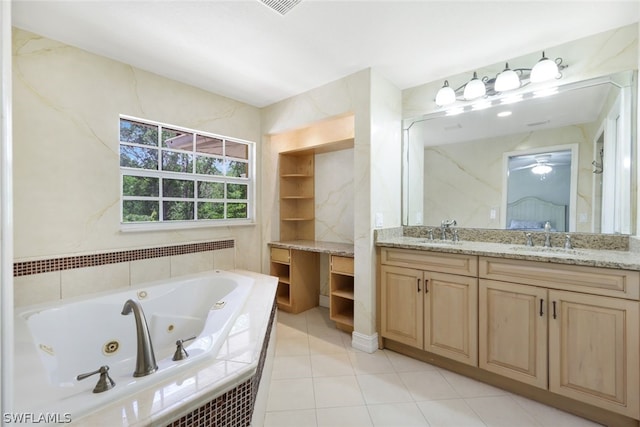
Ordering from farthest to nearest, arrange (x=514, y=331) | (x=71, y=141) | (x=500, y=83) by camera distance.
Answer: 1. (x=500, y=83)
2. (x=71, y=141)
3. (x=514, y=331)

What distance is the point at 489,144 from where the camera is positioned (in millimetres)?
2365

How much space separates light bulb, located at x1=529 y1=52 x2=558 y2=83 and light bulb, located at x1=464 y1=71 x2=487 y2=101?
0.33 meters

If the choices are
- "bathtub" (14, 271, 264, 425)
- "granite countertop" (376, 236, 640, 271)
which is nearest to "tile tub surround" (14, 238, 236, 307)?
"bathtub" (14, 271, 264, 425)

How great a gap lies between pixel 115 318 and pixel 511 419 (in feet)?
8.49

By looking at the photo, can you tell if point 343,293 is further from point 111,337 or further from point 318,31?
point 318,31

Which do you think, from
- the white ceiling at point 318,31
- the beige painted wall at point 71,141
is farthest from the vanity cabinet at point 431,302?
the beige painted wall at point 71,141

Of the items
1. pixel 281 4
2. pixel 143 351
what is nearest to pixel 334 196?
pixel 281 4

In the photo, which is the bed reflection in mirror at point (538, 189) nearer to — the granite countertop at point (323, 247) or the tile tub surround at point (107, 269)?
the granite countertop at point (323, 247)

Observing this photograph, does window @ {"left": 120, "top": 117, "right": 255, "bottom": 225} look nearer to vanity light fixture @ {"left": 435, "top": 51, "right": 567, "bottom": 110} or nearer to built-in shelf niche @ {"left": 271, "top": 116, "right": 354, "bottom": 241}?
built-in shelf niche @ {"left": 271, "top": 116, "right": 354, "bottom": 241}

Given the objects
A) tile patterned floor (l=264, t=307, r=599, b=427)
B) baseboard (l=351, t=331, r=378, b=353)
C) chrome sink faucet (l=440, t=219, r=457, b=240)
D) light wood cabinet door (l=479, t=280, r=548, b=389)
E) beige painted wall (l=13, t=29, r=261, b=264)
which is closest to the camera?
tile patterned floor (l=264, t=307, r=599, b=427)

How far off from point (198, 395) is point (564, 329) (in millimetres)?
1937

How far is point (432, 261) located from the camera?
213 centimetres

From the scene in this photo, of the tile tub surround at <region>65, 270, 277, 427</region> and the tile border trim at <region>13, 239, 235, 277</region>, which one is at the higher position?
the tile border trim at <region>13, 239, 235, 277</region>

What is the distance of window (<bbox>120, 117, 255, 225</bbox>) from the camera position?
240 cm
